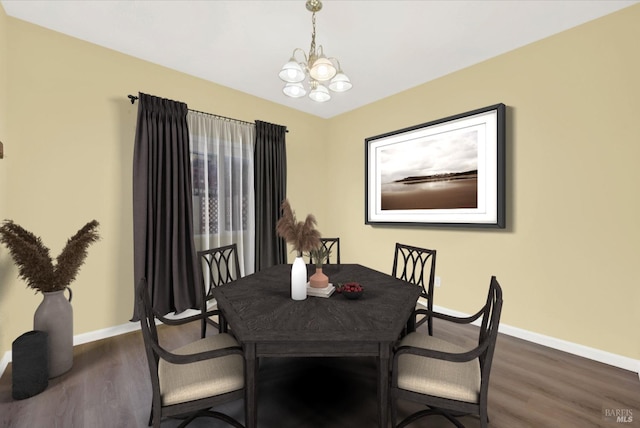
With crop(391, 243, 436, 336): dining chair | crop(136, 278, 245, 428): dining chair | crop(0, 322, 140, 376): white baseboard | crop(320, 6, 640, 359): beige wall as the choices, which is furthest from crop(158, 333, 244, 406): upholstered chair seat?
crop(320, 6, 640, 359): beige wall

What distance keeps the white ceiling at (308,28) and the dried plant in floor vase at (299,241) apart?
64.9 inches

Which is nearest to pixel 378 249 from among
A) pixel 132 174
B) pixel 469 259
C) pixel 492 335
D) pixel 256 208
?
pixel 469 259

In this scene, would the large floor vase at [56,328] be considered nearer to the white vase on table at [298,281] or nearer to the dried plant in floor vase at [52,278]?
the dried plant in floor vase at [52,278]

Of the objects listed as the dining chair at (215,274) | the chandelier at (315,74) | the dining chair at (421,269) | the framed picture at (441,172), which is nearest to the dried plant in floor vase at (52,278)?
the dining chair at (215,274)

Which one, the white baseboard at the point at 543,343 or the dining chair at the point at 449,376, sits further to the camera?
the white baseboard at the point at 543,343

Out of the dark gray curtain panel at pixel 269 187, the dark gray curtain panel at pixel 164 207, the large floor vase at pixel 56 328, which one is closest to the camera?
the large floor vase at pixel 56 328

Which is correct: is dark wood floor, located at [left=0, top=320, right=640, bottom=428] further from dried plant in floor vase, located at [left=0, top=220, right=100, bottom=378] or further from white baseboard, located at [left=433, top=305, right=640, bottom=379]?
dried plant in floor vase, located at [left=0, top=220, right=100, bottom=378]

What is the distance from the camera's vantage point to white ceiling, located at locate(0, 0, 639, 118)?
2.13 m

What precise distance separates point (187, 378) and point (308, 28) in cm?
261

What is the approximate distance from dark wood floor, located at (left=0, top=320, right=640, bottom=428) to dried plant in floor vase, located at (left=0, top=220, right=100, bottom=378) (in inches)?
8.1

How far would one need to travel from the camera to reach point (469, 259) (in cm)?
308

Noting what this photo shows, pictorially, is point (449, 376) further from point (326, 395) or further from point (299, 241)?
point (299, 241)

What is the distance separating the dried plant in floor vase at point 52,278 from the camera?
1979 mm

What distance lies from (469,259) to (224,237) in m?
2.85
